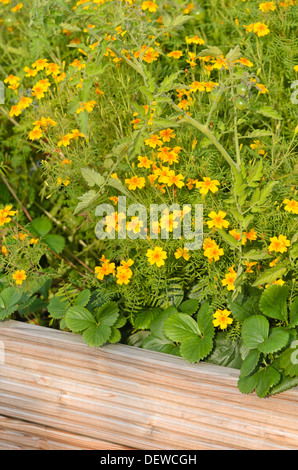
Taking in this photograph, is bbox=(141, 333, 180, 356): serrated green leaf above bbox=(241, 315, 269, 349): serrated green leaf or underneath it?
underneath

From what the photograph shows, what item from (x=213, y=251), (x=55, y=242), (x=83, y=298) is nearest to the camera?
(x=213, y=251)

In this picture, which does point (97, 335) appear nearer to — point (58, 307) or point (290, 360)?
point (58, 307)

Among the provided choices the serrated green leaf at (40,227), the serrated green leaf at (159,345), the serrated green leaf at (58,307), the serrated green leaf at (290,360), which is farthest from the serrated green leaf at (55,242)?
the serrated green leaf at (290,360)

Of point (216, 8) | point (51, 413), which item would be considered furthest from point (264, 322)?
point (216, 8)

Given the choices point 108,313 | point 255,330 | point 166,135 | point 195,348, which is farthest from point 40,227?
point 255,330

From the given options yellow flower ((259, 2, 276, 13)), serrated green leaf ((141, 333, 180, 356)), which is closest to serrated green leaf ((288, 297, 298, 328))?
serrated green leaf ((141, 333, 180, 356))

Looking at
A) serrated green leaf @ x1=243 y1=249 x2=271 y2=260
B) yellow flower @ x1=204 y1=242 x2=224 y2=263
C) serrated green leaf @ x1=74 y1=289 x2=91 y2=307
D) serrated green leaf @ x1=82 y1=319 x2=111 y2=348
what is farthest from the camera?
serrated green leaf @ x1=74 y1=289 x2=91 y2=307

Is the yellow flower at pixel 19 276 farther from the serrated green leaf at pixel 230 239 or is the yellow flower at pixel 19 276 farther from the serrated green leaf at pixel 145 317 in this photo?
the serrated green leaf at pixel 230 239

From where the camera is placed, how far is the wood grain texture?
1.37 meters

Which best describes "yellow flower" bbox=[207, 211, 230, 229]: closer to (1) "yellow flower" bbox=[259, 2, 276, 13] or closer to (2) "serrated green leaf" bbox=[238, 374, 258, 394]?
(2) "serrated green leaf" bbox=[238, 374, 258, 394]

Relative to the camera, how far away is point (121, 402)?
4.87 ft

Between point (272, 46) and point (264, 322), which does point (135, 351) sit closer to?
point (264, 322)

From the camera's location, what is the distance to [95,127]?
68.0 inches
